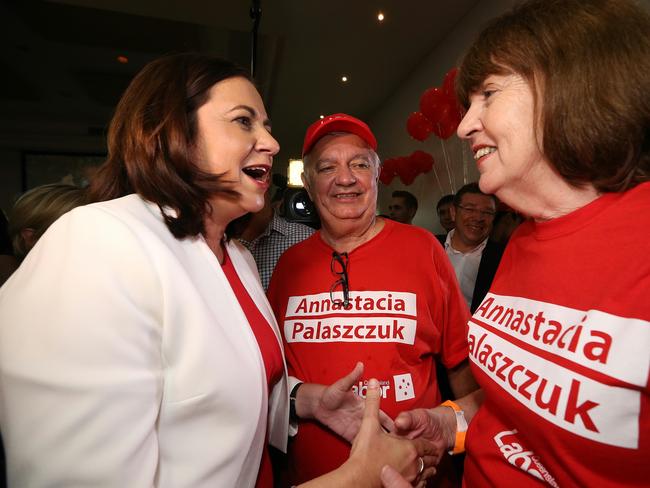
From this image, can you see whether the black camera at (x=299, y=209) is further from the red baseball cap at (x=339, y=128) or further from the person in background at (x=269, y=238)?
the red baseball cap at (x=339, y=128)

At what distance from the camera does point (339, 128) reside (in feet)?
5.32

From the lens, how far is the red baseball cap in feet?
5.17

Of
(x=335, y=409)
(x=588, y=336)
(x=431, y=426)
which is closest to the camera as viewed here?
(x=588, y=336)

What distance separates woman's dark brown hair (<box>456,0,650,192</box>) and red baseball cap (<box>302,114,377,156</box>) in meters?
0.84

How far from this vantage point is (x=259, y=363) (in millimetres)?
872

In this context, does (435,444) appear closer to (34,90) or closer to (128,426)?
Answer: (128,426)

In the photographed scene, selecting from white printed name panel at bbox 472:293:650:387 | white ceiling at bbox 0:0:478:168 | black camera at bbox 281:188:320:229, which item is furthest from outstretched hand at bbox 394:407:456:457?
white ceiling at bbox 0:0:478:168

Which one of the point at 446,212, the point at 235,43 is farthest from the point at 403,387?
the point at 235,43

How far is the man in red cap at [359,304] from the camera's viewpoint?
4.27 ft

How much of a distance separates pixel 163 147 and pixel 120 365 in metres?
0.50

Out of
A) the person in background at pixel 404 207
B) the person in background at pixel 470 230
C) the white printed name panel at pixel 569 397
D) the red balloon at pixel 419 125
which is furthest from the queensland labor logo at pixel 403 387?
the red balloon at pixel 419 125

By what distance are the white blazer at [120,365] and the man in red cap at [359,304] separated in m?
0.52

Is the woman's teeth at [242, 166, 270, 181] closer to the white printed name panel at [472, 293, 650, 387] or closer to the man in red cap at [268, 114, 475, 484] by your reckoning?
the man in red cap at [268, 114, 475, 484]

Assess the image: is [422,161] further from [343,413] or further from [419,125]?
[343,413]
